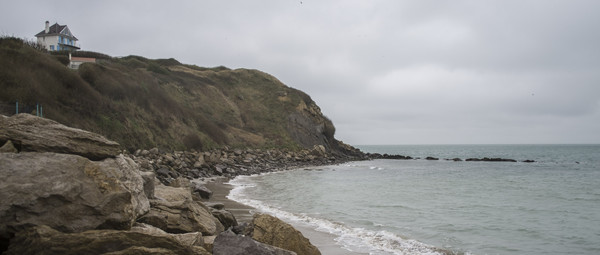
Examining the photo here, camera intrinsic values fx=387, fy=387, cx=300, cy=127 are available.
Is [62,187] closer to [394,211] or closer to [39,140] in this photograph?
[39,140]

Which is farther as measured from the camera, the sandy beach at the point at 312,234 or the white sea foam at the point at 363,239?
the white sea foam at the point at 363,239

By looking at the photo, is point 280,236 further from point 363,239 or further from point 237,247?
point 363,239

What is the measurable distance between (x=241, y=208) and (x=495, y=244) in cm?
782

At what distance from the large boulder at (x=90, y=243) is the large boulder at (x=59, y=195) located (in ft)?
0.76

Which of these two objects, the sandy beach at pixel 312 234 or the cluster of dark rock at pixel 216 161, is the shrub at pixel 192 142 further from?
the sandy beach at pixel 312 234

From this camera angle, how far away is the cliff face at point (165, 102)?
21.5 meters

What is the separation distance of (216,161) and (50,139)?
24.6m

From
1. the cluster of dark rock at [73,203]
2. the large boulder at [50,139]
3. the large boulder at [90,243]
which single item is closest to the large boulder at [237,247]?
the cluster of dark rock at [73,203]

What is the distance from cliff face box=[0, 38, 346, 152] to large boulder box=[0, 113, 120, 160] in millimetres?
16052

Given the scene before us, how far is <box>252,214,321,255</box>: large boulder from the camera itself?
21.6ft

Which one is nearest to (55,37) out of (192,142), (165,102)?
(165,102)

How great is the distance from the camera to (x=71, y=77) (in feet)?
78.6

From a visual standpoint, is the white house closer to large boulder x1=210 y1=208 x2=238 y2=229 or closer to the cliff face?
the cliff face

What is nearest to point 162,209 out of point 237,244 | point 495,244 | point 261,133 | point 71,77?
point 237,244
